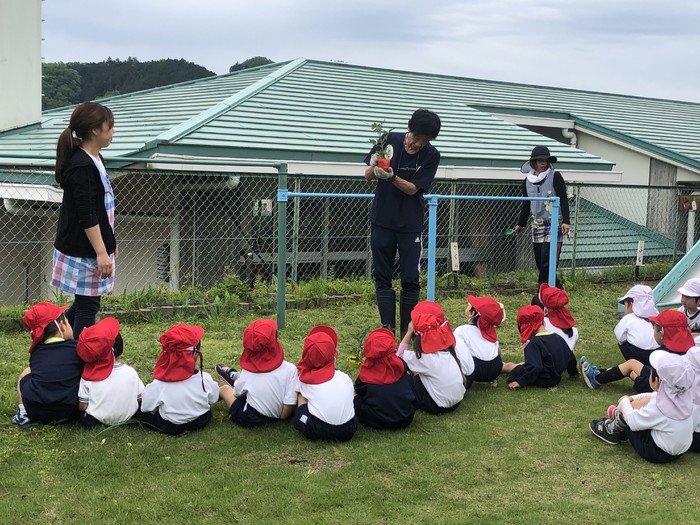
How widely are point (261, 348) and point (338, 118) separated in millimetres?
8213

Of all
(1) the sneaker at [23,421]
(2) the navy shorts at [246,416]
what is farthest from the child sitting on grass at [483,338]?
(1) the sneaker at [23,421]

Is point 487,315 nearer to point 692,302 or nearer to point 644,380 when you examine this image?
point 644,380

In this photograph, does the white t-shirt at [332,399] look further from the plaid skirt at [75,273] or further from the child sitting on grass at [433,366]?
the plaid skirt at [75,273]

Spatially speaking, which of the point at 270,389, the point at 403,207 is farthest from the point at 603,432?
the point at 403,207

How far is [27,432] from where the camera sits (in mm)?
4109

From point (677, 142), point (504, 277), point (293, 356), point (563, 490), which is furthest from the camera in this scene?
point (677, 142)

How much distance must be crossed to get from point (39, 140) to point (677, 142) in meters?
12.4

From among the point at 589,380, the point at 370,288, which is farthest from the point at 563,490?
the point at 370,288

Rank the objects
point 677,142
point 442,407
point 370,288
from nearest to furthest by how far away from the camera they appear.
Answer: point 442,407, point 370,288, point 677,142

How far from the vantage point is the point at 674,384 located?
3760 millimetres

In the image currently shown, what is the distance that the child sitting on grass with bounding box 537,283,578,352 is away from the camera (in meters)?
5.46

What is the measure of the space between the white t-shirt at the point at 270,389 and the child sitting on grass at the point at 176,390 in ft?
0.84

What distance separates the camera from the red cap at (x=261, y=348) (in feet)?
13.6

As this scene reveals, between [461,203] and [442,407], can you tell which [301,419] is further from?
[461,203]
